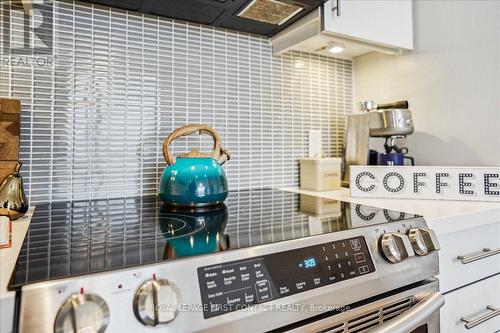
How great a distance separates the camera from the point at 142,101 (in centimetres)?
110

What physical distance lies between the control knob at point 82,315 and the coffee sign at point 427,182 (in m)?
0.97

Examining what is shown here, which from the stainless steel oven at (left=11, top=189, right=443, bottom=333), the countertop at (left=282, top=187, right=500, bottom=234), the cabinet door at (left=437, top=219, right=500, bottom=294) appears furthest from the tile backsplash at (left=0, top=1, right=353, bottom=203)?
the cabinet door at (left=437, top=219, right=500, bottom=294)

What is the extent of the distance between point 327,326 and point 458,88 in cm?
111

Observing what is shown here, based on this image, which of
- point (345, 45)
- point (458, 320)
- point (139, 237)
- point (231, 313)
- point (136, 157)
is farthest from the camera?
point (345, 45)

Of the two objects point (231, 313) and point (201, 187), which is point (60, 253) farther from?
point (201, 187)

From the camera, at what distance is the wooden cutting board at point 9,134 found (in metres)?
0.85

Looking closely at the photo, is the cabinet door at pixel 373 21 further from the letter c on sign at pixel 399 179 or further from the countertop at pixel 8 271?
the countertop at pixel 8 271

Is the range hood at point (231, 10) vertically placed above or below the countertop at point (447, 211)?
above

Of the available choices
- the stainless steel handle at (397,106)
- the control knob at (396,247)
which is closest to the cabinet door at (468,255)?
the control knob at (396,247)

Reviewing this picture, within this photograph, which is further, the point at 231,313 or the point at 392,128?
the point at 392,128

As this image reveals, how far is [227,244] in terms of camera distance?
0.54 m

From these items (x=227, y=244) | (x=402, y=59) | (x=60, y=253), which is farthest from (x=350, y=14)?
(x=60, y=253)
